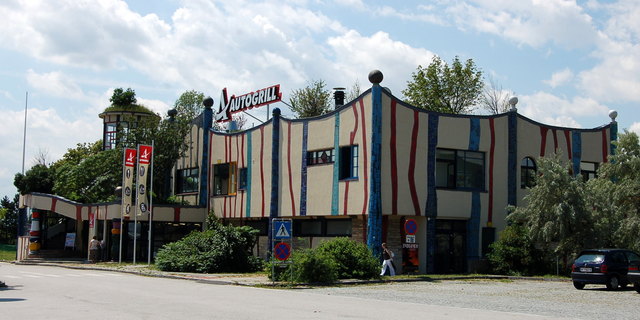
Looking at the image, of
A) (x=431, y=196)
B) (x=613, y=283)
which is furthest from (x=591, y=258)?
(x=431, y=196)

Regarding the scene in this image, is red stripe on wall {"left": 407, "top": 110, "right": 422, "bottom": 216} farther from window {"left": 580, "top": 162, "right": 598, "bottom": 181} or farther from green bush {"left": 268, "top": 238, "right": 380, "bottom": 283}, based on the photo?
window {"left": 580, "top": 162, "right": 598, "bottom": 181}

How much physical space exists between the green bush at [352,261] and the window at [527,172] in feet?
36.8

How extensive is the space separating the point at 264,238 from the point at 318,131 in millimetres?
7363

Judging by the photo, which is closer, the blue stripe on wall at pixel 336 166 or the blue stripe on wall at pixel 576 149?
the blue stripe on wall at pixel 336 166

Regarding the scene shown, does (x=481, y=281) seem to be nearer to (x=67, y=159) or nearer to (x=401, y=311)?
(x=401, y=311)

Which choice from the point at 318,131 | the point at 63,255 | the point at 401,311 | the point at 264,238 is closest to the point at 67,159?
the point at 63,255

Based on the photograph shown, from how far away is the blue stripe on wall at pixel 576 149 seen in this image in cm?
3634

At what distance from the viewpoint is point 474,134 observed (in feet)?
109

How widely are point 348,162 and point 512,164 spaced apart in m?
7.96

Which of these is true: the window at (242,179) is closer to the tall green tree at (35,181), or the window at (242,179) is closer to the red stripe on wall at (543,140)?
the red stripe on wall at (543,140)

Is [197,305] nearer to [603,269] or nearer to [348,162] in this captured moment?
[603,269]

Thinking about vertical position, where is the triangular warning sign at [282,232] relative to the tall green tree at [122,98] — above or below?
below

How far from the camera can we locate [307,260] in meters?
24.5

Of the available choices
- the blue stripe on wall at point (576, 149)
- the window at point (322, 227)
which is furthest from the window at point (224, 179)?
the blue stripe on wall at point (576, 149)
